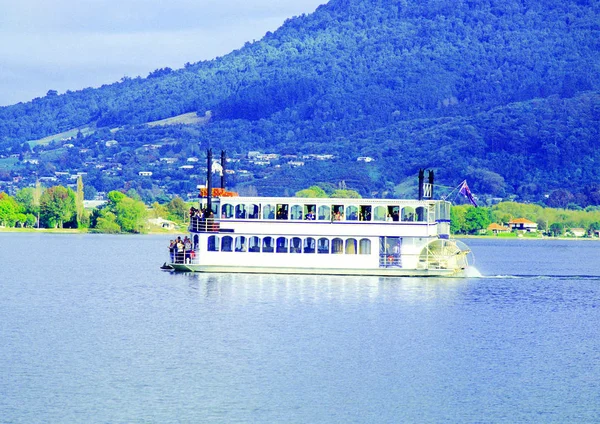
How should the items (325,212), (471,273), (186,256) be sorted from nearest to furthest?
(325,212) < (186,256) < (471,273)

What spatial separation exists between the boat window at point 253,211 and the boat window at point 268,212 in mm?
389

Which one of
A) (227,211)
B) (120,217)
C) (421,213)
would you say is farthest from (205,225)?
(120,217)

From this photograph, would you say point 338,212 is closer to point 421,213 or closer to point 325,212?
point 325,212

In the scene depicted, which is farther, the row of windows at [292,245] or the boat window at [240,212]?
the boat window at [240,212]

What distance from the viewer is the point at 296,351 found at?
42.6 meters

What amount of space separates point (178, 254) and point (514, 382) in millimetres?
34373

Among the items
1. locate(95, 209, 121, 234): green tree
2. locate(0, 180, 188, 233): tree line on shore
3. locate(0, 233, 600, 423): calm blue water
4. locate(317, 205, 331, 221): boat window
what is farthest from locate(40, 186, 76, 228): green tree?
locate(317, 205, 331, 221): boat window

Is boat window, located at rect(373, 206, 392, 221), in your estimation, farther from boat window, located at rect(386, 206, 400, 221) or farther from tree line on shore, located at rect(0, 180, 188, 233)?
tree line on shore, located at rect(0, 180, 188, 233)

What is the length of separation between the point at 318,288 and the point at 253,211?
7.20m

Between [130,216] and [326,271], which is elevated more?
[130,216]

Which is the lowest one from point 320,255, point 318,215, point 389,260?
point 389,260

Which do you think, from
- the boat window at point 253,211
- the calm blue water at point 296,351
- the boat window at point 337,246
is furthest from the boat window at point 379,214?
the boat window at point 253,211

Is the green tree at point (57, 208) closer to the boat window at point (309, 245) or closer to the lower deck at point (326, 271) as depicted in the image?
the lower deck at point (326, 271)

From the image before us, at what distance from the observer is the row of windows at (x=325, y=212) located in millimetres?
66562
